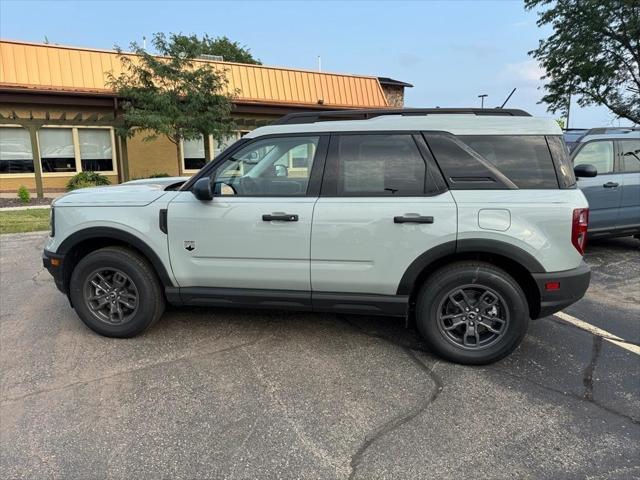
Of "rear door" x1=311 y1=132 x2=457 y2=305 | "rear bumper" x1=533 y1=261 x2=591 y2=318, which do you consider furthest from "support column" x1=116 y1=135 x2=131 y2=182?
"rear bumper" x1=533 y1=261 x2=591 y2=318

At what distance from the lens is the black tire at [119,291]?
3.95 m

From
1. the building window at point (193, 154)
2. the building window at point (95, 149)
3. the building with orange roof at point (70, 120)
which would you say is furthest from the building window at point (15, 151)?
the building window at point (193, 154)

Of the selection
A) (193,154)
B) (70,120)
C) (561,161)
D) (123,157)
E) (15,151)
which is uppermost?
(70,120)

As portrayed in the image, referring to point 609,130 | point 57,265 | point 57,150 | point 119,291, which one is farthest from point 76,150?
point 609,130

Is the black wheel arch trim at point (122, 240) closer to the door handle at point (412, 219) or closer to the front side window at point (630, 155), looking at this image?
the door handle at point (412, 219)

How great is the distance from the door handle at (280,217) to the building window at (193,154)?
1446cm

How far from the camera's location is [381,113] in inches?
154

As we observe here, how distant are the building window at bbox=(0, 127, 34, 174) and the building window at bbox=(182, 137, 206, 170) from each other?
4890 millimetres

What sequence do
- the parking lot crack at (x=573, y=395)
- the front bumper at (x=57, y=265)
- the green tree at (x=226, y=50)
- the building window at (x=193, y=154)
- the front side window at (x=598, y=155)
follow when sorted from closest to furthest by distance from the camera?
the parking lot crack at (x=573, y=395), the front bumper at (x=57, y=265), the front side window at (x=598, y=155), the building window at (x=193, y=154), the green tree at (x=226, y=50)

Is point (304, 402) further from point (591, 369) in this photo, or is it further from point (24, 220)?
point (24, 220)

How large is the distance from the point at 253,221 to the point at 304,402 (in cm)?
142

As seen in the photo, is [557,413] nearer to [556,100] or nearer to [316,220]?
[316,220]

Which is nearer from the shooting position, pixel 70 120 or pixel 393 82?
pixel 70 120

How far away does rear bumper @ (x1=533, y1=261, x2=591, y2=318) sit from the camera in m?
3.42
